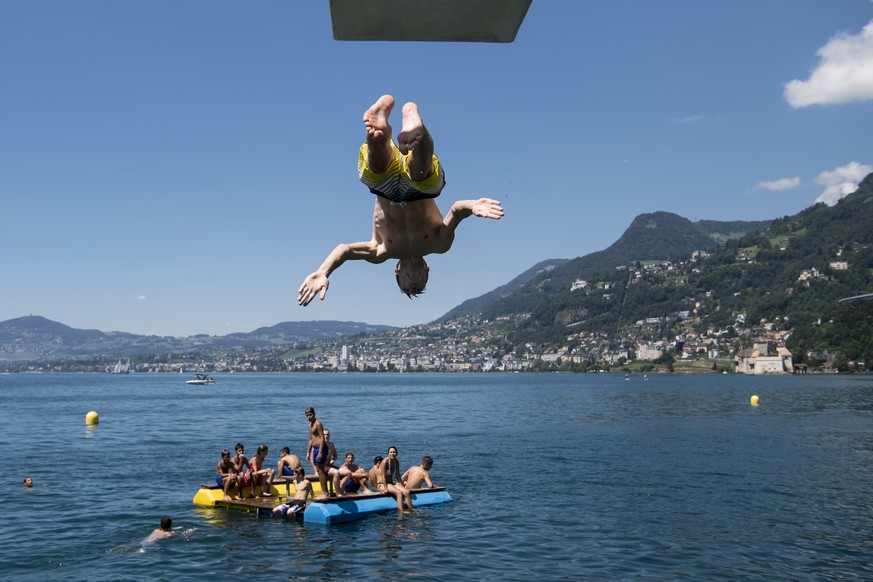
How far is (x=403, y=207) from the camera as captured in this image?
5.63 meters

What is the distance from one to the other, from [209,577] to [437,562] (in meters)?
5.98

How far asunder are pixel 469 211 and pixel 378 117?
0.97 meters

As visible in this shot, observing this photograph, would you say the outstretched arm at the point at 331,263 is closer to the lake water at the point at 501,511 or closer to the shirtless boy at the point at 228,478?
the lake water at the point at 501,511

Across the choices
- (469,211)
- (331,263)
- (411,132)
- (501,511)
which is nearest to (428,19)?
(411,132)

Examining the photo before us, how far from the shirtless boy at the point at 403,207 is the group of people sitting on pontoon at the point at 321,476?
1873 cm

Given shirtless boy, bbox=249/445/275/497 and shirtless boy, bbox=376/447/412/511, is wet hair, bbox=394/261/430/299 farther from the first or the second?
shirtless boy, bbox=249/445/275/497

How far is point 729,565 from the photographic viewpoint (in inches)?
830

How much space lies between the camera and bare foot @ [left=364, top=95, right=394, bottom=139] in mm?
4926

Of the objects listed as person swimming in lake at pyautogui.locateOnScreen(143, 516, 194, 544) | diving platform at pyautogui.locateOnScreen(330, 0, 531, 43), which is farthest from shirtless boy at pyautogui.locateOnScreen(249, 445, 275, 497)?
diving platform at pyautogui.locateOnScreen(330, 0, 531, 43)

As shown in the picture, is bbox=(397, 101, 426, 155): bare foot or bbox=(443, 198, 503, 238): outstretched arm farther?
bbox=(443, 198, 503, 238): outstretched arm

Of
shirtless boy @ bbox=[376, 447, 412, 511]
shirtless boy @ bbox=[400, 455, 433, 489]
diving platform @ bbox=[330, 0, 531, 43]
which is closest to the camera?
diving platform @ bbox=[330, 0, 531, 43]

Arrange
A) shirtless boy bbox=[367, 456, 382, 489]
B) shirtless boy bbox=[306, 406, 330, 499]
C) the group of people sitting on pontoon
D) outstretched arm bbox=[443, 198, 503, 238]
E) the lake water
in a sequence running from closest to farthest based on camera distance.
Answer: outstretched arm bbox=[443, 198, 503, 238] < the lake water < shirtless boy bbox=[306, 406, 330, 499] < the group of people sitting on pontoon < shirtless boy bbox=[367, 456, 382, 489]

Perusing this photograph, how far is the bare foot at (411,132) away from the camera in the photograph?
193 inches

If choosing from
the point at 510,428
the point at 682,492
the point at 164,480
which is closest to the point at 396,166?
the point at 682,492
